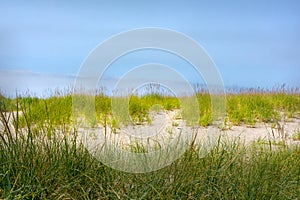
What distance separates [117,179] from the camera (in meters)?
3.05

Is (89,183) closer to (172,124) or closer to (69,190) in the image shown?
(69,190)

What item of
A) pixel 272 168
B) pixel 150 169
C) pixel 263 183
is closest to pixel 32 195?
pixel 150 169

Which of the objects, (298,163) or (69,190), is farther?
(298,163)

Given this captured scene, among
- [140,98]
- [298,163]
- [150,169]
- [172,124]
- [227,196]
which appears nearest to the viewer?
[227,196]

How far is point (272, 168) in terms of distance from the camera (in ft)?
11.6

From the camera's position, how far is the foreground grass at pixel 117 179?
281 cm

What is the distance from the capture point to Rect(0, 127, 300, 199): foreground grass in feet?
9.22

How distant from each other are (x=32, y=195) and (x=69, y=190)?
30 cm

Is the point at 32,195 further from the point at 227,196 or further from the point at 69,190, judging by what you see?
the point at 227,196

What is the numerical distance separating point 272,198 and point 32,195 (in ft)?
5.94

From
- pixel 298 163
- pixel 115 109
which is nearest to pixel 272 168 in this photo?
pixel 298 163

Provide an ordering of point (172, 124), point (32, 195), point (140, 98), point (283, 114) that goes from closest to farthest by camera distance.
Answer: point (32, 195), point (172, 124), point (283, 114), point (140, 98)

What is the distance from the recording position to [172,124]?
6559 millimetres

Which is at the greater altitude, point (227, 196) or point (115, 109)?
point (115, 109)
